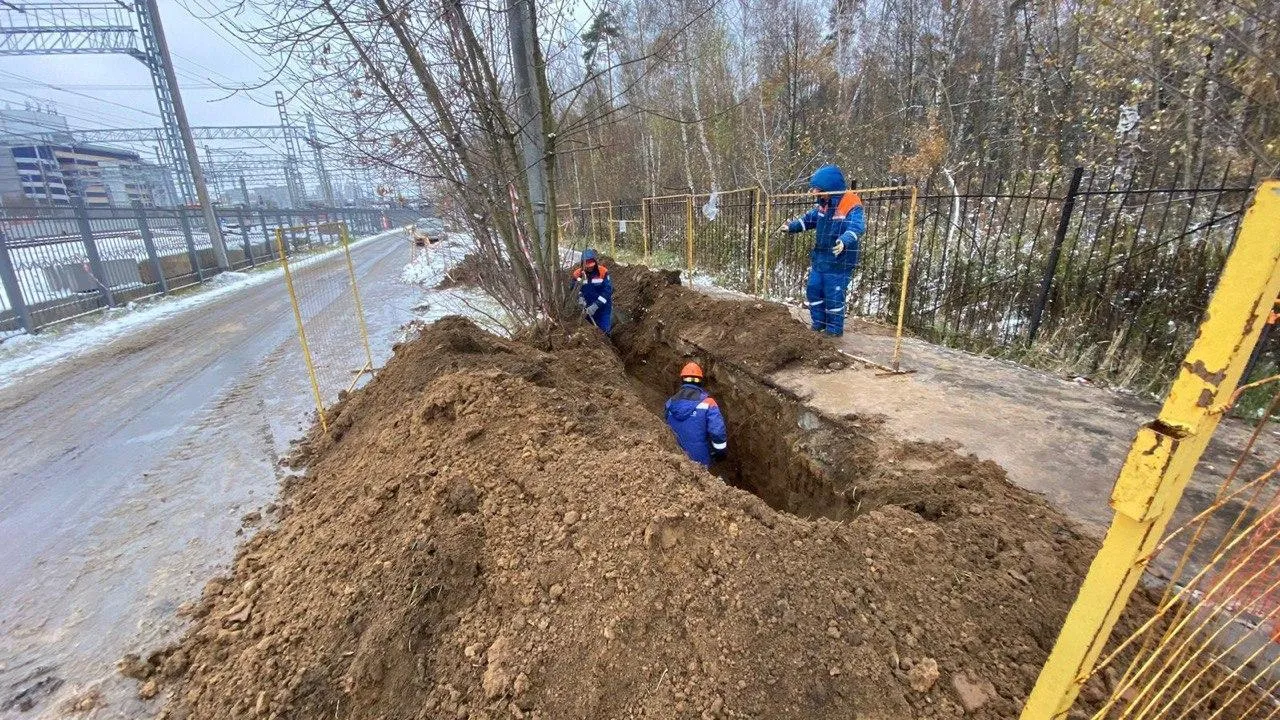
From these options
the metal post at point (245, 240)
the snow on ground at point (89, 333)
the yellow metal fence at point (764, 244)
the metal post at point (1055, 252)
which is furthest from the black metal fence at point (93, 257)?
the metal post at point (1055, 252)

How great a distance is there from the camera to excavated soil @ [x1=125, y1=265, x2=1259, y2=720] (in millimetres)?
1829

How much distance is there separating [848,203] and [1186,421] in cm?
536

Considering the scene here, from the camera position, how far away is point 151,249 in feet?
41.7

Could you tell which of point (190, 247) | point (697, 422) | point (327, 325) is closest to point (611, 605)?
point (697, 422)

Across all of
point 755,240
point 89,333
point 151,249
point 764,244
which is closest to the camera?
point 755,240

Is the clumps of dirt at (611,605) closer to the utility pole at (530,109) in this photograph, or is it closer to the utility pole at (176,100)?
the utility pole at (530,109)

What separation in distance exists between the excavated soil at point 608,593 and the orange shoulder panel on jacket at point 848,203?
3.29 m

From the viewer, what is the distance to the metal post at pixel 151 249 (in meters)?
12.4

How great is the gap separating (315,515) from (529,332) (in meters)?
3.14

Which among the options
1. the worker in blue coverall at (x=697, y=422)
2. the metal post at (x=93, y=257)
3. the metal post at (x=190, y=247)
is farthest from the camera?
the metal post at (x=190, y=247)

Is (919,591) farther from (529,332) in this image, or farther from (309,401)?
(309,401)

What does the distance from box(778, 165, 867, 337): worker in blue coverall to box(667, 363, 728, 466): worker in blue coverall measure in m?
2.44

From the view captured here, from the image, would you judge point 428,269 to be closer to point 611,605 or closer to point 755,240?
point 755,240

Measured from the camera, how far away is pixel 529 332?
5953 mm
